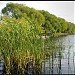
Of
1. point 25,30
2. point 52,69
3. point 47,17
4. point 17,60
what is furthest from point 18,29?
point 47,17

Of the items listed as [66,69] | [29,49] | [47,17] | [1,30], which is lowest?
[66,69]

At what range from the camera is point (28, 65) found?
7898 mm

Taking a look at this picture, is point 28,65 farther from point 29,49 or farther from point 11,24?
point 11,24

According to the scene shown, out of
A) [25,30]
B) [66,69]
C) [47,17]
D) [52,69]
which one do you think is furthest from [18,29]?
[47,17]

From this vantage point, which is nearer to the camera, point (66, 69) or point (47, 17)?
point (66, 69)

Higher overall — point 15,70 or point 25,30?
point 25,30

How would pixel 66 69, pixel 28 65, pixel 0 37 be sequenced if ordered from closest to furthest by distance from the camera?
pixel 0 37 < pixel 28 65 < pixel 66 69

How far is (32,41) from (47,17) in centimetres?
3422

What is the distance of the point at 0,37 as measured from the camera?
23.8ft

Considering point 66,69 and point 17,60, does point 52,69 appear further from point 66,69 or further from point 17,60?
point 17,60

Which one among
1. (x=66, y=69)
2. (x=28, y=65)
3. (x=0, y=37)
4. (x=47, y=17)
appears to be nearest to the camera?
(x=0, y=37)

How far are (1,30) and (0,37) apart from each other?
0.21m

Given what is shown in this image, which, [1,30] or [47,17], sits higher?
[47,17]

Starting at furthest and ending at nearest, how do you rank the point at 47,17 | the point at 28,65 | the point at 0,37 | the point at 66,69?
the point at 47,17
the point at 66,69
the point at 28,65
the point at 0,37
